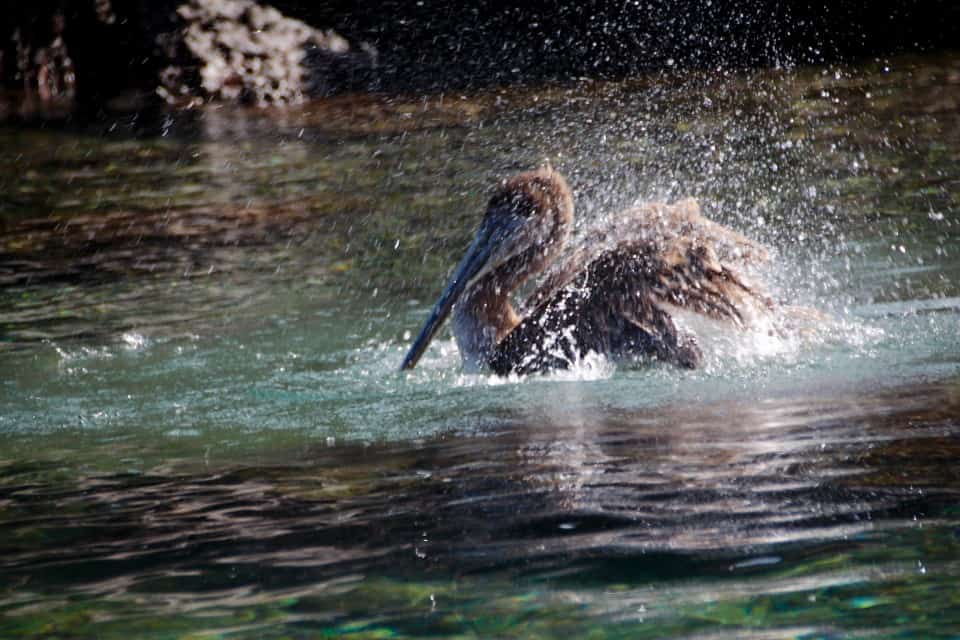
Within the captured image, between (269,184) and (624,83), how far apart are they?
6.71 metres

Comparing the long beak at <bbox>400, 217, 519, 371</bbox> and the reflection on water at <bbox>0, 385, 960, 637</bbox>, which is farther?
the long beak at <bbox>400, 217, 519, 371</bbox>

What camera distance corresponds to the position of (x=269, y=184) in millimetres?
12273

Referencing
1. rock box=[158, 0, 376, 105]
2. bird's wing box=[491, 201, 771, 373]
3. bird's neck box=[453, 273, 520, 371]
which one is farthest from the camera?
rock box=[158, 0, 376, 105]

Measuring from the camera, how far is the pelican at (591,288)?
644 centimetres

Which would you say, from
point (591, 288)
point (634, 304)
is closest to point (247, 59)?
point (591, 288)

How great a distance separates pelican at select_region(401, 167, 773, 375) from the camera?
644cm

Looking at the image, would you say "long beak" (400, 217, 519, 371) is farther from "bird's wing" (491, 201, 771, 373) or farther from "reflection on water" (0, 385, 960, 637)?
"reflection on water" (0, 385, 960, 637)

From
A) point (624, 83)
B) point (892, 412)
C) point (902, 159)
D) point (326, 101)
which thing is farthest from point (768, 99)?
point (892, 412)

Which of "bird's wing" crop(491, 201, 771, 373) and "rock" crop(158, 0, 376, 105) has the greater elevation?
"rock" crop(158, 0, 376, 105)

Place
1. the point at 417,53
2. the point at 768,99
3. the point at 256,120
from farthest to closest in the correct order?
the point at 417,53 < the point at 256,120 < the point at 768,99

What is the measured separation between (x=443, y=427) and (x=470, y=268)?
1689 mm

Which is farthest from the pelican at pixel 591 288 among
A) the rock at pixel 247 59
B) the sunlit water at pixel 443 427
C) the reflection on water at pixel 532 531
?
the rock at pixel 247 59

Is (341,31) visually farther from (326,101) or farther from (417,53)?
(326,101)

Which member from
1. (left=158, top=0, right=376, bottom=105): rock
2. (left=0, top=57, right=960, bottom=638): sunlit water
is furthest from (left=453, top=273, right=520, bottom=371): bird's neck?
(left=158, top=0, right=376, bottom=105): rock
